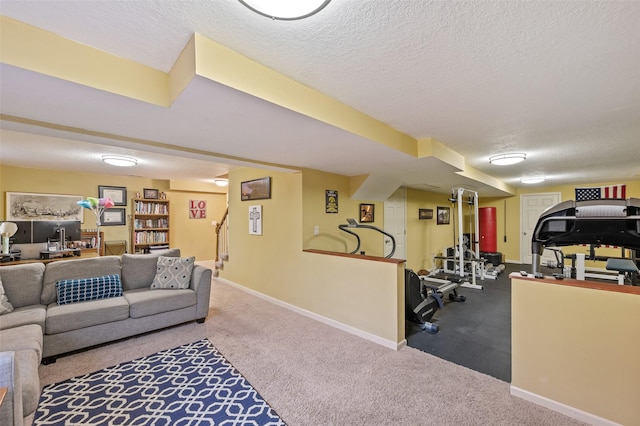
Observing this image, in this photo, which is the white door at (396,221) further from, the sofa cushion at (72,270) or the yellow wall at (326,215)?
the sofa cushion at (72,270)

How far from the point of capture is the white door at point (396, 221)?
5867 millimetres

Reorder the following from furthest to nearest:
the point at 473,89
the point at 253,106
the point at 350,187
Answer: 1. the point at 350,187
2. the point at 473,89
3. the point at 253,106

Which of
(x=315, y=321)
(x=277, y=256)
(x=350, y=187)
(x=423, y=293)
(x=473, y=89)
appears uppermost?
(x=473, y=89)

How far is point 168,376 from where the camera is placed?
92.6 inches

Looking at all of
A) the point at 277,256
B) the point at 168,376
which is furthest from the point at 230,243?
the point at 168,376

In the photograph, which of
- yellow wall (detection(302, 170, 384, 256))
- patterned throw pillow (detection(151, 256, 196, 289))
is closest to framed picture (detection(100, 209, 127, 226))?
patterned throw pillow (detection(151, 256, 196, 289))

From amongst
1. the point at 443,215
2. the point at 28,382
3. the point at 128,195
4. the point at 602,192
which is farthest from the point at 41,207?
the point at 602,192

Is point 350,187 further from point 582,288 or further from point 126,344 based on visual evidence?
point 126,344

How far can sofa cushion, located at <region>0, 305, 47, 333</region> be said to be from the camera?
7.89ft

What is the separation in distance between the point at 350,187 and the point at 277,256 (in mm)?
1672

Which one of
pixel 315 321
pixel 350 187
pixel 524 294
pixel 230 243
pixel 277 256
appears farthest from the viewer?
pixel 230 243

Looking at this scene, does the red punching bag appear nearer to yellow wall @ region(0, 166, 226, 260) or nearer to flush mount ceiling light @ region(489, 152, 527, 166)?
flush mount ceiling light @ region(489, 152, 527, 166)

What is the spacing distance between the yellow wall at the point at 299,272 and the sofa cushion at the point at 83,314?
1986mm

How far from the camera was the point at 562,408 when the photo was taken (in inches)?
76.3
